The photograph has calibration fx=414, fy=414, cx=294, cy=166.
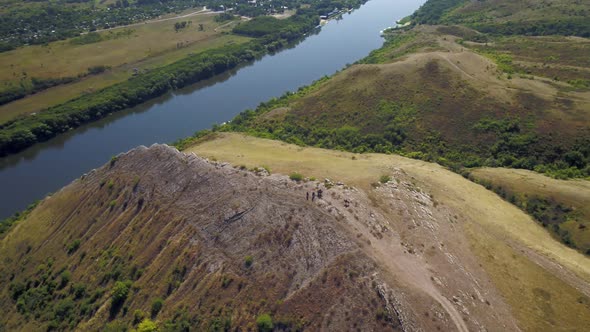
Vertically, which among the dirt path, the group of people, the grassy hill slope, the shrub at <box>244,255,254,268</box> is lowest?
the grassy hill slope

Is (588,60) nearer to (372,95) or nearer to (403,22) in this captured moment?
(372,95)

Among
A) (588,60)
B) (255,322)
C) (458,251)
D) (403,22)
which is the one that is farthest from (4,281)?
(403,22)

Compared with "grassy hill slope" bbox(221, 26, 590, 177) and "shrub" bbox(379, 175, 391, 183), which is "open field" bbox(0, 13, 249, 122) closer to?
"grassy hill slope" bbox(221, 26, 590, 177)

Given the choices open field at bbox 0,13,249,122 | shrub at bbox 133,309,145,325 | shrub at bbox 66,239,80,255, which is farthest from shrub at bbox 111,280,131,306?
open field at bbox 0,13,249,122

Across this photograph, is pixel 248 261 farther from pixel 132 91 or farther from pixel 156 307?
pixel 132 91

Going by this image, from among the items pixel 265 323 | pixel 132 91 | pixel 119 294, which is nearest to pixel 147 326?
pixel 119 294
